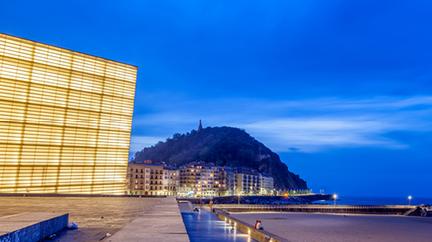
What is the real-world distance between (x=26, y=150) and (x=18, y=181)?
3408 mm

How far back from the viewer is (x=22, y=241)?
546 cm

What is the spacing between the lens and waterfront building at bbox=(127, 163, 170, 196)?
132 m

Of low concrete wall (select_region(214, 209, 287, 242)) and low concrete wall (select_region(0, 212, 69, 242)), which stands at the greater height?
low concrete wall (select_region(0, 212, 69, 242))

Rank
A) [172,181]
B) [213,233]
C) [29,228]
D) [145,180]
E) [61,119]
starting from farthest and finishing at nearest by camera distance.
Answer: [172,181] < [145,180] < [61,119] < [213,233] < [29,228]

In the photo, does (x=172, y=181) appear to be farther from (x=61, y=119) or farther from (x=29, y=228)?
(x=29, y=228)

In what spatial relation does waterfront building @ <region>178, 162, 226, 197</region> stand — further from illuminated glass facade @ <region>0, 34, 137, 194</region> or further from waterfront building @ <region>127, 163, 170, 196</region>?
illuminated glass facade @ <region>0, 34, 137, 194</region>

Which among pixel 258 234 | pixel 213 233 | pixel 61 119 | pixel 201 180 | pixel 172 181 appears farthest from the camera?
pixel 201 180

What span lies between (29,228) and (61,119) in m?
42.6

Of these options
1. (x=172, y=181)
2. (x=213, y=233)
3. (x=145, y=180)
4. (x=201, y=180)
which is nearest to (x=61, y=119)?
(x=213, y=233)

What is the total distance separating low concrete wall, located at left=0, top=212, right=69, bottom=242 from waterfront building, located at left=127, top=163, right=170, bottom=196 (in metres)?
127

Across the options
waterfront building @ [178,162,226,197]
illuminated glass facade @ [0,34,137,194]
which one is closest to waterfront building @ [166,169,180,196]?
waterfront building @ [178,162,226,197]

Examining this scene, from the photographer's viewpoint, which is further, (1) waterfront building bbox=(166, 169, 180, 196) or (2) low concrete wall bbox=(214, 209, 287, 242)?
(1) waterfront building bbox=(166, 169, 180, 196)

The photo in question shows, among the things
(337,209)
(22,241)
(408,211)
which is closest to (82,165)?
(22,241)

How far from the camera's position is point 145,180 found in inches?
5335
